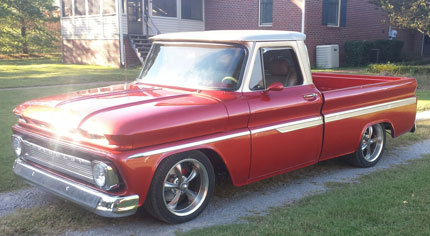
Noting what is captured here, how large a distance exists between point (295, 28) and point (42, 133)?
17157 millimetres

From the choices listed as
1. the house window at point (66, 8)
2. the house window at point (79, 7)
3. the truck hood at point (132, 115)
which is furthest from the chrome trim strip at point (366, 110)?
the house window at point (66, 8)

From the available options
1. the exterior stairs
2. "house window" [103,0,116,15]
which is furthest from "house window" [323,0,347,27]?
"house window" [103,0,116,15]

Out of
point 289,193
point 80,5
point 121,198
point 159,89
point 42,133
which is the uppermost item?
point 80,5

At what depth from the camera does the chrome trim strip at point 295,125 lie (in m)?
4.57

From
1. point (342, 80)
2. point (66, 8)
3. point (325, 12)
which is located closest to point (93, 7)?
point (66, 8)

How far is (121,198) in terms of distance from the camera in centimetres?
356

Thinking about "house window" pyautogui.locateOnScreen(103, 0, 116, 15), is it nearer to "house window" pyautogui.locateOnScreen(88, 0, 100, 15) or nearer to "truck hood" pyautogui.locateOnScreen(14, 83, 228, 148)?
"house window" pyautogui.locateOnScreen(88, 0, 100, 15)

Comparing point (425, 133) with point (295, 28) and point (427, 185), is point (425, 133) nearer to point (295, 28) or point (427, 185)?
point (427, 185)

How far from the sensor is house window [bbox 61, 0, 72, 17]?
24.3 metres

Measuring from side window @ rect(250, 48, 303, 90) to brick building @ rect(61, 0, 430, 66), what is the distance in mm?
15111

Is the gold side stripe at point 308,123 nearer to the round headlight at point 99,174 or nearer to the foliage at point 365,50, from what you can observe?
the round headlight at point 99,174

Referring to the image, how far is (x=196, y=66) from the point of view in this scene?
15.6ft

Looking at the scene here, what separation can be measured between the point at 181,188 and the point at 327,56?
673 inches

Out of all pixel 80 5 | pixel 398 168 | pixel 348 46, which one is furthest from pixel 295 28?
pixel 398 168
